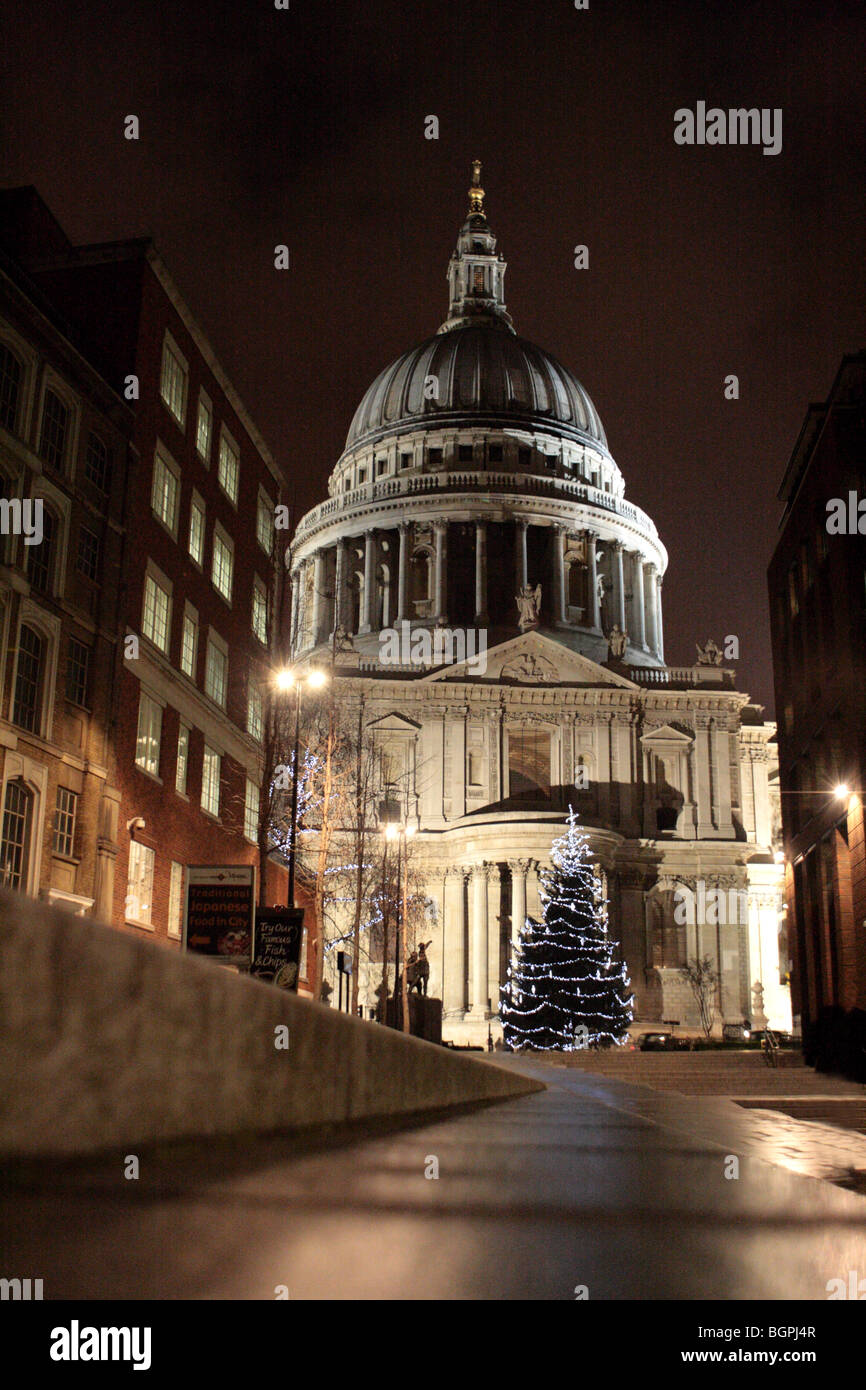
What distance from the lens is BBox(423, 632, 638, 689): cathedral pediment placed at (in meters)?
89.6

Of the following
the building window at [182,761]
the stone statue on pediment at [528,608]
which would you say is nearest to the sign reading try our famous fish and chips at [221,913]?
the building window at [182,761]

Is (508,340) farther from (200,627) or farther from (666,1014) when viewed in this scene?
(200,627)

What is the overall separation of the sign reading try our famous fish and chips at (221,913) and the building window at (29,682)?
5905 mm

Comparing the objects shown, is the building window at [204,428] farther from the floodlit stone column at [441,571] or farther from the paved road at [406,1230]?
the floodlit stone column at [441,571]

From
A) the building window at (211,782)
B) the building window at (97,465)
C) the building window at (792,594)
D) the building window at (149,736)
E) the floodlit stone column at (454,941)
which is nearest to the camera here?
the building window at (97,465)

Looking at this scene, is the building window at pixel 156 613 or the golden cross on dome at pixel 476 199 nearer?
the building window at pixel 156 613

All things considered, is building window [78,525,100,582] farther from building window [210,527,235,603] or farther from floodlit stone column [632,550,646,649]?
floodlit stone column [632,550,646,649]

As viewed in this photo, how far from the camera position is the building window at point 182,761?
35675 millimetres

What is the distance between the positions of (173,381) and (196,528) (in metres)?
4.02

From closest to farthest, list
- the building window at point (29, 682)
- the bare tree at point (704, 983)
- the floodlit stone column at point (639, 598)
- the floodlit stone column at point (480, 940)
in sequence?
the building window at point (29, 682) → the floodlit stone column at point (480, 940) → the bare tree at point (704, 983) → the floodlit stone column at point (639, 598)

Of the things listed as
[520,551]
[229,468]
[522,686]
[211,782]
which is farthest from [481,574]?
[211,782]

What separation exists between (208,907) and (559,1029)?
135 ft

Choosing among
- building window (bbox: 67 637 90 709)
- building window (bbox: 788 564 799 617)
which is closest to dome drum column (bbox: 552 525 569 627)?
building window (bbox: 788 564 799 617)

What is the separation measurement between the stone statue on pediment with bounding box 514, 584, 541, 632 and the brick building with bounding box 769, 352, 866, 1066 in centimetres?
4279
